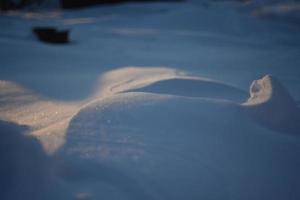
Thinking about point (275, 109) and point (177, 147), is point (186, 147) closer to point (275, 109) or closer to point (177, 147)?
point (177, 147)

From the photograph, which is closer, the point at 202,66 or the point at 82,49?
the point at 202,66

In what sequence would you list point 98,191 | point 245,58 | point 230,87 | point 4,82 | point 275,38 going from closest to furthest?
1. point 98,191
2. point 230,87
3. point 4,82
4. point 245,58
5. point 275,38

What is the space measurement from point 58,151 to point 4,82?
4.75 feet

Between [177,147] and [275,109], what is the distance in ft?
1.89

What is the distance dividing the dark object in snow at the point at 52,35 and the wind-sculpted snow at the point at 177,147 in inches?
106

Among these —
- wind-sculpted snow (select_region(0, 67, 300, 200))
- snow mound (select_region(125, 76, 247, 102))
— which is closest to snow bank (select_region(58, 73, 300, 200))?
wind-sculpted snow (select_region(0, 67, 300, 200))

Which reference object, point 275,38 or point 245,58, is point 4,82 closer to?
point 245,58

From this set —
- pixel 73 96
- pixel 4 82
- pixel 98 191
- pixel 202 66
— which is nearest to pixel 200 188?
pixel 98 191

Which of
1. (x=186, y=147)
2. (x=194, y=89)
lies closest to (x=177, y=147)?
(x=186, y=147)

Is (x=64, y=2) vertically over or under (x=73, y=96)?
over

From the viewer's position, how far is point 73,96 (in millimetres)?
1975

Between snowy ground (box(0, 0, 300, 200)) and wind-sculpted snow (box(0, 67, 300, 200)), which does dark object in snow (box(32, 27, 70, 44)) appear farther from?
wind-sculpted snow (box(0, 67, 300, 200))

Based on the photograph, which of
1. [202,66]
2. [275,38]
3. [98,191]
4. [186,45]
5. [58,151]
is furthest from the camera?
[275,38]

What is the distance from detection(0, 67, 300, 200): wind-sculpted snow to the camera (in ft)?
3.13
